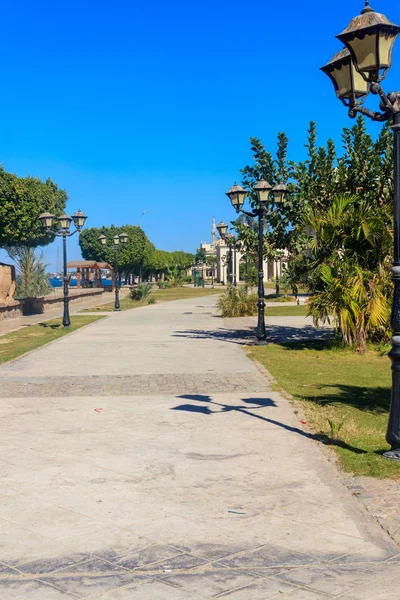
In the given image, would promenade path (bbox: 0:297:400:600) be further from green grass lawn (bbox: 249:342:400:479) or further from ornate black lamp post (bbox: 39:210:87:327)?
ornate black lamp post (bbox: 39:210:87:327)

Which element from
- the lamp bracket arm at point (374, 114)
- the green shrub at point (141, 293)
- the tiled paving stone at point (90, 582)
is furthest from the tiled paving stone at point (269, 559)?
the green shrub at point (141, 293)

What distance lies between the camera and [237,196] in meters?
17.2

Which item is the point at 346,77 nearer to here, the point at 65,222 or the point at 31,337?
the point at 31,337

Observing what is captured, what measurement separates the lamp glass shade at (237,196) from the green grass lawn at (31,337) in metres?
6.33

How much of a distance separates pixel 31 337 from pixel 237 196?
7.49 m

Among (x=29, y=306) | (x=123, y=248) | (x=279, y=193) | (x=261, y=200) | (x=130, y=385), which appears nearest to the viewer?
(x=130, y=385)

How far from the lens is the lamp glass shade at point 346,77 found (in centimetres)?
623

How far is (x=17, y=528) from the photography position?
446 cm

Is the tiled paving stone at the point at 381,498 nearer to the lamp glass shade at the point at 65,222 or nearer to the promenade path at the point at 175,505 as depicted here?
the promenade path at the point at 175,505

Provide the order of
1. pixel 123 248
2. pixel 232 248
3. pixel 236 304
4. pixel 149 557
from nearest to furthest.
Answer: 1. pixel 149 557
2. pixel 232 248
3. pixel 236 304
4. pixel 123 248

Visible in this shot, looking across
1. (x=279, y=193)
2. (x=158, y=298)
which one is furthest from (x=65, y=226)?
(x=158, y=298)

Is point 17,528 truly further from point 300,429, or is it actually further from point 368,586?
point 300,429

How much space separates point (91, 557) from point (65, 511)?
86 centimetres

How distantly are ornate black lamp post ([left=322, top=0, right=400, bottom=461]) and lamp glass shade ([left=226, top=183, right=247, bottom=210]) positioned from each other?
1091cm
